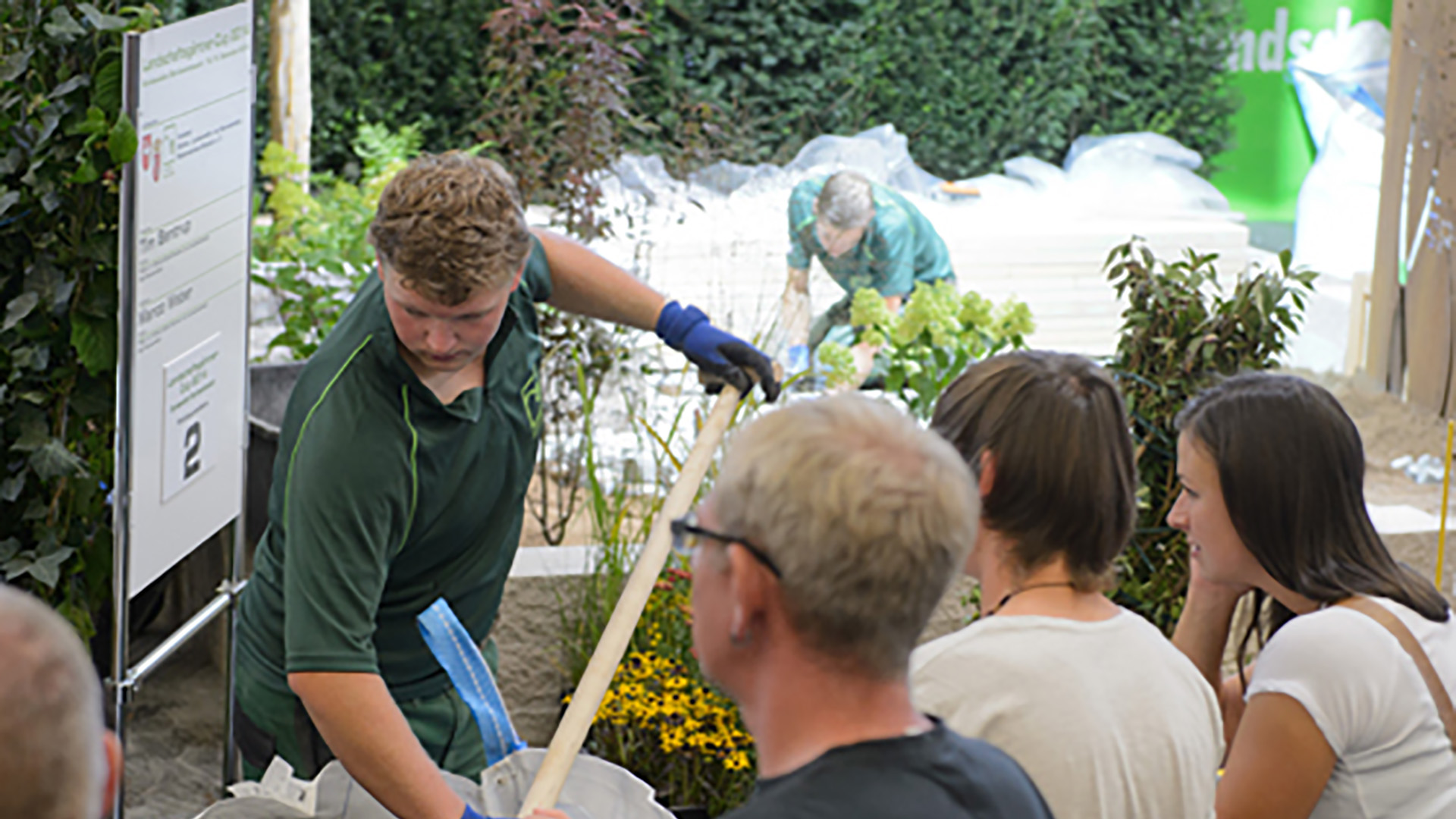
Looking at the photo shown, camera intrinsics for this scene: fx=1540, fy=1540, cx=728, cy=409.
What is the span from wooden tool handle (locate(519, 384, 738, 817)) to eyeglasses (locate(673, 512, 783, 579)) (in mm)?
334

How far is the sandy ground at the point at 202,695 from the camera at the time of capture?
400cm

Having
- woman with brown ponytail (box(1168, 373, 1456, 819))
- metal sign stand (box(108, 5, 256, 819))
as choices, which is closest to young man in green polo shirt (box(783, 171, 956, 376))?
metal sign stand (box(108, 5, 256, 819))

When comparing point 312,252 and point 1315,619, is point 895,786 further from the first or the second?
point 312,252

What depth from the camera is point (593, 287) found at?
2500 millimetres

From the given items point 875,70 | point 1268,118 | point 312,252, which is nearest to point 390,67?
point 875,70

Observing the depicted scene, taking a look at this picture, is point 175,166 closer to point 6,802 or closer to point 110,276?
point 110,276

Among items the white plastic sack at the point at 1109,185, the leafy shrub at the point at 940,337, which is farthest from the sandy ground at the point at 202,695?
the white plastic sack at the point at 1109,185

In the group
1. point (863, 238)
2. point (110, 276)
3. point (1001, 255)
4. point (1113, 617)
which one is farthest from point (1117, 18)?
point (1113, 617)

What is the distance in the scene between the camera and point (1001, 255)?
27.5 feet

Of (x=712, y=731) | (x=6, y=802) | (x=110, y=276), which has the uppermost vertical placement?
(x=6, y=802)

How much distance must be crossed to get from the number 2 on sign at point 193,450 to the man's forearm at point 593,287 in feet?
2.63

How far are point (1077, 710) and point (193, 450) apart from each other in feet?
6.30

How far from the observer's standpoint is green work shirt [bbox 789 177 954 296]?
5.51m

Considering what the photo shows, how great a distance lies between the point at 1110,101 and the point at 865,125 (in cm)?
186
